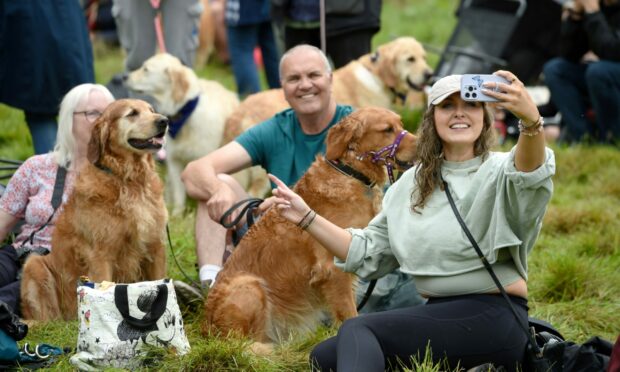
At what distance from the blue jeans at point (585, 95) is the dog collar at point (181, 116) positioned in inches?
129

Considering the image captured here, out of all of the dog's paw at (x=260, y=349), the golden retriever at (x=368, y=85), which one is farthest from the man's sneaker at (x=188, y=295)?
the golden retriever at (x=368, y=85)

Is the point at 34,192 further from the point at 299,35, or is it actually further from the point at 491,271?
the point at 299,35

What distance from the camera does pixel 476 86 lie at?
3094 mm

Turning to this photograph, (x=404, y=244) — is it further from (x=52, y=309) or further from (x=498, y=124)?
(x=498, y=124)

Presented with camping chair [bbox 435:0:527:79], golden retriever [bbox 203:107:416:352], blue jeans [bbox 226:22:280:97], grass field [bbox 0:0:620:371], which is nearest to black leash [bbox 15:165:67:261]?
grass field [bbox 0:0:620:371]

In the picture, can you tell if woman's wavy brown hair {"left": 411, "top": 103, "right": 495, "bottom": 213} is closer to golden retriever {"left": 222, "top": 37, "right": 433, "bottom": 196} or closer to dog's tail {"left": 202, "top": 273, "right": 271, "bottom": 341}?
dog's tail {"left": 202, "top": 273, "right": 271, "bottom": 341}

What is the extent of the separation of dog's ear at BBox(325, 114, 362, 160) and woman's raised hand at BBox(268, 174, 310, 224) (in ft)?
2.94

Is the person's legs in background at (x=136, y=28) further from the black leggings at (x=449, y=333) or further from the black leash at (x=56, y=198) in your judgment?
the black leggings at (x=449, y=333)

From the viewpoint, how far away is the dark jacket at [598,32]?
781 cm

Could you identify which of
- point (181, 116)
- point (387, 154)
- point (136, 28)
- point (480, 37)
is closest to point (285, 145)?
point (387, 154)

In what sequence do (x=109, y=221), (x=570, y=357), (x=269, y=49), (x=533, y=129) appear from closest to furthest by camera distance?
(x=533, y=129) → (x=570, y=357) → (x=109, y=221) → (x=269, y=49)

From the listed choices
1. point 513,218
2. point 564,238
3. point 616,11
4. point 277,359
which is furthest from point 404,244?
point 616,11

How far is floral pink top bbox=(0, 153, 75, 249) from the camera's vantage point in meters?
4.93

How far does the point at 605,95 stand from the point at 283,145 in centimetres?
398
